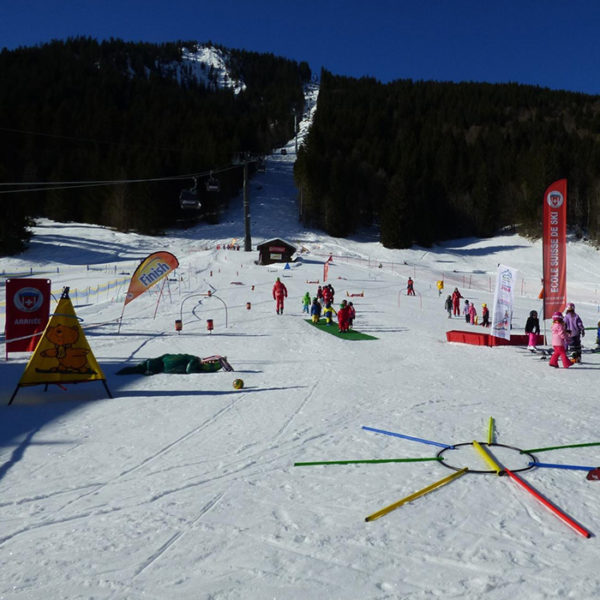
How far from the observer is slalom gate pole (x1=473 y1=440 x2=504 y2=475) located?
5.44 m

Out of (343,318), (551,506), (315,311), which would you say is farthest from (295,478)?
(315,311)

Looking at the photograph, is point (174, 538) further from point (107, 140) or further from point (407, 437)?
point (107, 140)

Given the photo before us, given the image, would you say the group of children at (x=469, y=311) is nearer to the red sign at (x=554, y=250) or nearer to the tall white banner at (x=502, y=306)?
the tall white banner at (x=502, y=306)

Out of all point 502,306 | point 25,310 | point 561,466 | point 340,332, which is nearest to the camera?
point 561,466

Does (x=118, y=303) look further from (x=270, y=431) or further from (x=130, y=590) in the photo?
(x=130, y=590)

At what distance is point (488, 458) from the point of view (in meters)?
5.78

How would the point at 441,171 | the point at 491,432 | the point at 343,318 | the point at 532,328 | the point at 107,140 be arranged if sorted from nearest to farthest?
the point at 491,432
the point at 532,328
the point at 343,318
the point at 441,171
the point at 107,140

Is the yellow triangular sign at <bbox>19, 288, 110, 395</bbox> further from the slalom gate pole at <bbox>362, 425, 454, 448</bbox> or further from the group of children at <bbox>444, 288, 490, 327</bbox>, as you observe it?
the group of children at <bbox>444, 288, 490, 327</bbox>

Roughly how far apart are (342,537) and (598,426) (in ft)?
15.7

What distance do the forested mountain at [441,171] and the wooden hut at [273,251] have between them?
18.3m

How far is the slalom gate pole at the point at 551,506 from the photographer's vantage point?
4192 mm

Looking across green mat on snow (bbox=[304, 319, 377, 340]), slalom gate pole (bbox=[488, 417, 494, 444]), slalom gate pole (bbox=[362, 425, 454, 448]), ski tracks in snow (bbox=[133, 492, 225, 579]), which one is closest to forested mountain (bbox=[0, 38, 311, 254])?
green mat on snow (bbox=[304, 319, 377, 340])

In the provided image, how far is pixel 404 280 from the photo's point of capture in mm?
35562

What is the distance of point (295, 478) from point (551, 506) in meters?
2.40
